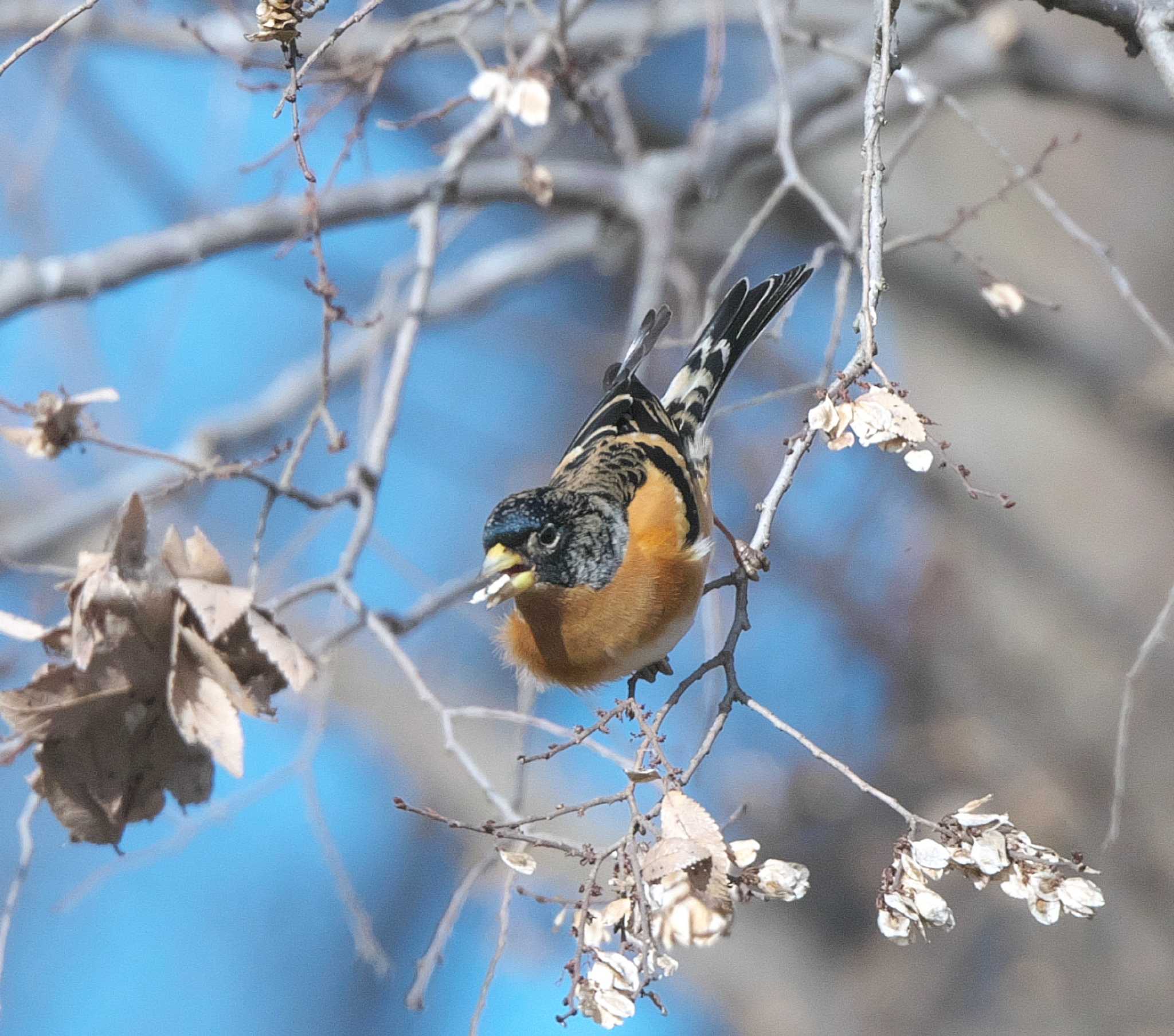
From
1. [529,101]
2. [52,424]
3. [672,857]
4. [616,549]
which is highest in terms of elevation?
[529,101]

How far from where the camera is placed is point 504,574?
113 inches

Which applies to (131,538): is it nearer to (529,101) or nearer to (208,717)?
(208,717)

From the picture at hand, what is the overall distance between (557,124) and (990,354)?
10.6ft

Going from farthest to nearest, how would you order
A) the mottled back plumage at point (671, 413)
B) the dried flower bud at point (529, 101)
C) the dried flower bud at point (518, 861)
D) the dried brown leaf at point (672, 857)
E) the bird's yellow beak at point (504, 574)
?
1. the mottled back plumage at point (671, 413)
2. the dried flower bud at point (529, 101)
3. the bird's yellow beak at point (504, 574)
4. the dried flower bud at point (518, 861)
5. the dried brown leaf at point (672, 857)

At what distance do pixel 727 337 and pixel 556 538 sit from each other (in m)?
1.03

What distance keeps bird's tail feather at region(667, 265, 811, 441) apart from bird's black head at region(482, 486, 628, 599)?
0.48 m

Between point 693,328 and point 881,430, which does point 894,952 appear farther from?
point 881,430

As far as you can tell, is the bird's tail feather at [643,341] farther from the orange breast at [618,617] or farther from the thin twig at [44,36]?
the thin twig at [44,36]

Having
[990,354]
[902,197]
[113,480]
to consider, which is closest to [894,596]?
[990,354]

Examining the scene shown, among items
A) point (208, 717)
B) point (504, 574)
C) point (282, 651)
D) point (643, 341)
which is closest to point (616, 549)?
point (504, 574)

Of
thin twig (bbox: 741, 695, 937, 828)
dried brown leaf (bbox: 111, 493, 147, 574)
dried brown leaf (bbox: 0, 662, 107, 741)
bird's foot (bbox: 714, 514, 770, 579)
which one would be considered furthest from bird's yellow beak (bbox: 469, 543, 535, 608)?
thin twig (bbox: 741, 695, 937, 828)

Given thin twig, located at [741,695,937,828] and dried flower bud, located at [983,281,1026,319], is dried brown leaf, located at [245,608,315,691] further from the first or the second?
dried flower bud, located at [983,281,1026,319]

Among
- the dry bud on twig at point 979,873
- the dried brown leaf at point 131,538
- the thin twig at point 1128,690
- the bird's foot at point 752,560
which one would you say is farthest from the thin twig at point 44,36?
the thin twig at point 1128,690

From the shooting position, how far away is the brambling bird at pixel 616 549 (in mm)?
2914
